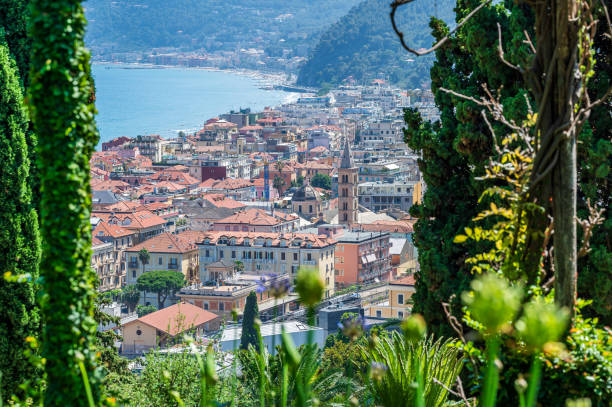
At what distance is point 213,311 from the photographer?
28.8 m

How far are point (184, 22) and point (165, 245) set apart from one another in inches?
5274

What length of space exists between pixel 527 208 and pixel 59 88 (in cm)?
105

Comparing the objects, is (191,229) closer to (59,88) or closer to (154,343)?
(154,343)

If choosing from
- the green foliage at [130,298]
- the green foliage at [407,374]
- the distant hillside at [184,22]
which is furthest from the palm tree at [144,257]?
the distant hillside at [184,22]

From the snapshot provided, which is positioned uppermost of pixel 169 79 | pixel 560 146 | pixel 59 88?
pixel 169 79

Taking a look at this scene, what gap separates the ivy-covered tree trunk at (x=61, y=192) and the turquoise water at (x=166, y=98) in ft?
275

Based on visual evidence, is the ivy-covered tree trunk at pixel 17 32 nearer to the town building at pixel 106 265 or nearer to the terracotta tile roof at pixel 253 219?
the town building at pixel 106 265

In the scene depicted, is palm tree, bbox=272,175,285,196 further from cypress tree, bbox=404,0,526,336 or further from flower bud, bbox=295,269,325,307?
flower bud, bbox=295,269,325,307

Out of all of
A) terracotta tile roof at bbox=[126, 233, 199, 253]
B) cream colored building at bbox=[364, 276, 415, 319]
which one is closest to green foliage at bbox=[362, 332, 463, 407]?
cream colored building at bbox=[364, 276, 415, 319]

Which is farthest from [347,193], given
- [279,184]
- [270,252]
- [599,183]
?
[599,183]

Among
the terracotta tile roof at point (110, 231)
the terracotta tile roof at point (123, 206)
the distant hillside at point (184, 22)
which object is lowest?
the terracotta tile roof at point (110, 231)

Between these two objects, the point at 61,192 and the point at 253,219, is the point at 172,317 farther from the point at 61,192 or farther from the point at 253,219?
the point at 61,192

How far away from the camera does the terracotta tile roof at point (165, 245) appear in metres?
36.7

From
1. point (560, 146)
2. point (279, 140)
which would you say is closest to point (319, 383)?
point (560, 146)
